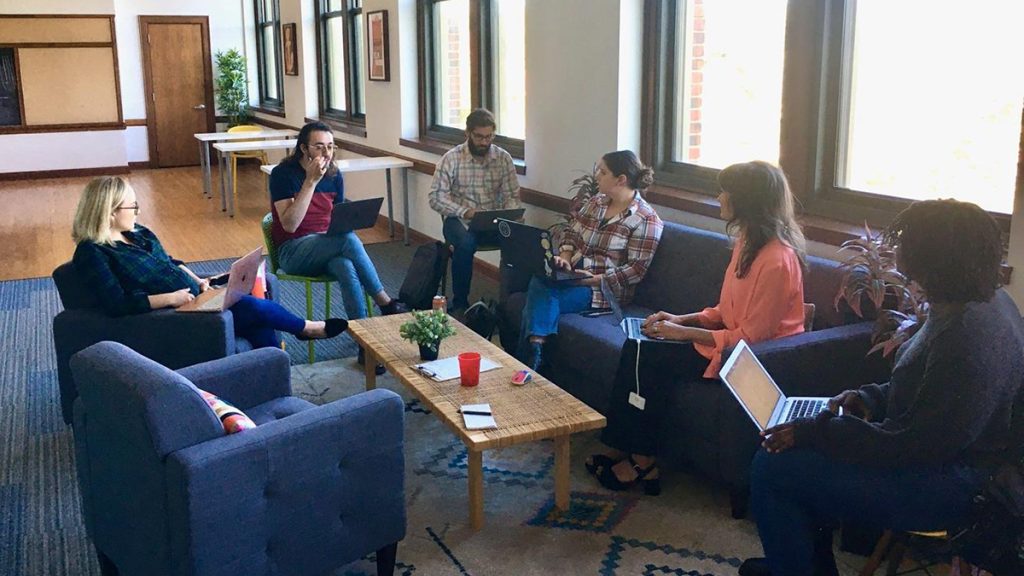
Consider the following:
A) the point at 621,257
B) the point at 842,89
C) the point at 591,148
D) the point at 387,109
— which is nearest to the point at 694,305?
the point at 621,257

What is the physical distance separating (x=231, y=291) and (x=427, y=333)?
889 mm

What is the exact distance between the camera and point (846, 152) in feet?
12.6

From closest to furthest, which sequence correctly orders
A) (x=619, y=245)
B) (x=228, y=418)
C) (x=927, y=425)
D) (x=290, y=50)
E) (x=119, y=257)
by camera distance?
(x=927, y=425) → (x=228, y=418) → (x=119, y=257) → (x=619, y=245) → (x=290, y=50)

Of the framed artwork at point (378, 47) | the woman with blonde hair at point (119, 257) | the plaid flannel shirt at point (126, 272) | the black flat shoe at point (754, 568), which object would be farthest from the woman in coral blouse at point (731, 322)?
the framed artwork at point (378, 47)

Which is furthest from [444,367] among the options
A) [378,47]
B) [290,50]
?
[290,50]

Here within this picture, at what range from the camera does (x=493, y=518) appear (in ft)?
10.1

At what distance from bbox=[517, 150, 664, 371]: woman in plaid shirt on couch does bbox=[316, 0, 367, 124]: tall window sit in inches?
180

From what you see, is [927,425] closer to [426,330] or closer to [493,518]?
[493,518]

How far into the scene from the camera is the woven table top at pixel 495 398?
9.31 ft

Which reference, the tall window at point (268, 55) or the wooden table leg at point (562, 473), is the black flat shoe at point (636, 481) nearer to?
the wooden table leg at point (562, 473)

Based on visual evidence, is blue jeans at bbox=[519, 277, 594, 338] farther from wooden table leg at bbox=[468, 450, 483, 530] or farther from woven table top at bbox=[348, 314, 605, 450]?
wooden table leg at bbox=[468, 450, 483, 530]

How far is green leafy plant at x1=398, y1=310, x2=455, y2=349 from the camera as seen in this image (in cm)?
344

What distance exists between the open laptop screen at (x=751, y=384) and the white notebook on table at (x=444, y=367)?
3.45 feet

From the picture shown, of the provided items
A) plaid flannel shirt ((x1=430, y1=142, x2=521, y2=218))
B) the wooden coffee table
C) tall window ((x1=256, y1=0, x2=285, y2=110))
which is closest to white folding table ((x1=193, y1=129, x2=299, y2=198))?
tall window ((x1=256, y1=0, x2=285, y2=110))
